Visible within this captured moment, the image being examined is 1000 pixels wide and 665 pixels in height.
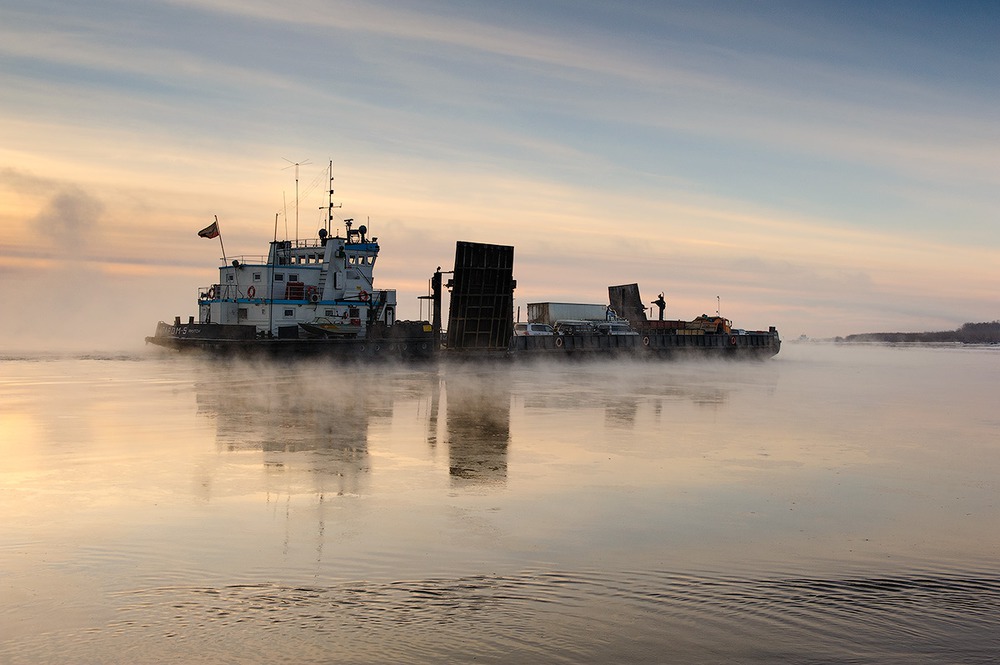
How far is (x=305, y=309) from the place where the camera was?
4606 cm

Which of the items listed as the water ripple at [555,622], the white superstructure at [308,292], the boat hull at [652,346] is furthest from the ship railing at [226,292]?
the water ripple at [555,622]

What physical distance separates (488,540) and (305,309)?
38537 mm

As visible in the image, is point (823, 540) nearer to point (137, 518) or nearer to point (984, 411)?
point (137, 518)

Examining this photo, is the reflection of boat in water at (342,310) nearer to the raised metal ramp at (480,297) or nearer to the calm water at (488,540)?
the raised metal ramp at (480,297)

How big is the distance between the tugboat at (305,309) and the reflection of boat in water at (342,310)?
0.18 ft

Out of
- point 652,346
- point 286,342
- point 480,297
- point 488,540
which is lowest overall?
point 488,540

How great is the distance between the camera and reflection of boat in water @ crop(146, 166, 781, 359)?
4350 cm

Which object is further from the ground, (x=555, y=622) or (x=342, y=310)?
(x=342, y=310)

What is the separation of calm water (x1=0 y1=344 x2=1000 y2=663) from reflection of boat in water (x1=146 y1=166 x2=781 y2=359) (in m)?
22.6

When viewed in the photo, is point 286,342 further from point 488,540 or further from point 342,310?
point 488,540

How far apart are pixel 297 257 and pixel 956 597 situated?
146 feet

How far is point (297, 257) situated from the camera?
4862 centimetres

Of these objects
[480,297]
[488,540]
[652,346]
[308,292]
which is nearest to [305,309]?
[308,292]

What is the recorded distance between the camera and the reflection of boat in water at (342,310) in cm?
4350
